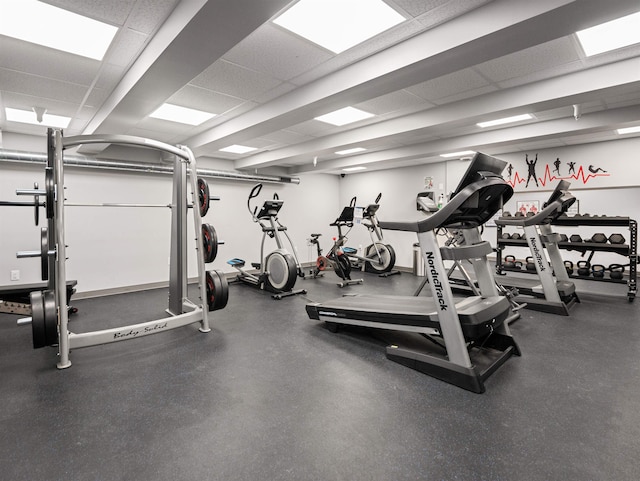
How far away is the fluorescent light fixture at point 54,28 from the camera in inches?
80.0

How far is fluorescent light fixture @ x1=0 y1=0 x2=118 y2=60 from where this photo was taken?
2.03m

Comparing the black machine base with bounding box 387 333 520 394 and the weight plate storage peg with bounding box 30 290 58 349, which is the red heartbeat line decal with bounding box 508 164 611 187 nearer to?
the black machine base with bounding box 387 333 520 394

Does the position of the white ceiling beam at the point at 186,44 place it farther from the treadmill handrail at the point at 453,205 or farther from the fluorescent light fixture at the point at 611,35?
the fluorescent light fixture at the point at 611,35

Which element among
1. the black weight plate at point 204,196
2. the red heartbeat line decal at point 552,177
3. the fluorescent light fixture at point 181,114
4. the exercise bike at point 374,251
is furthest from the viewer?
the exercise bike at point 374,251

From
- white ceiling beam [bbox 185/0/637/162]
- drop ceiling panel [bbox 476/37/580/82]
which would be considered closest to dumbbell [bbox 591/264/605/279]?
drop ceiling panel [bbox 476/37/580/82]

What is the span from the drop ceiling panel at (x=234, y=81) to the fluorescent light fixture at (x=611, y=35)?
8.07ft

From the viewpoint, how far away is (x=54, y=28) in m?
2.23

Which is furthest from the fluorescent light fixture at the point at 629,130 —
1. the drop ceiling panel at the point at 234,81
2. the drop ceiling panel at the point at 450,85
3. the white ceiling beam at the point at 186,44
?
the white ceiling beam at the point at 186,44

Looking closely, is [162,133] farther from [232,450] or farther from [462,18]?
[232,450]

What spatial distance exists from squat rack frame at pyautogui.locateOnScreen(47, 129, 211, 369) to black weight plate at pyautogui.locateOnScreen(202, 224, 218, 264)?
0.46 ft

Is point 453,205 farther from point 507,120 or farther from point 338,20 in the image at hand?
point 507,120

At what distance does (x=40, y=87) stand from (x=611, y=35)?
4852 mm

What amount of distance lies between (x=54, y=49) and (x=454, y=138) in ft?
16.3

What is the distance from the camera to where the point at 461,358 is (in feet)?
7.54
